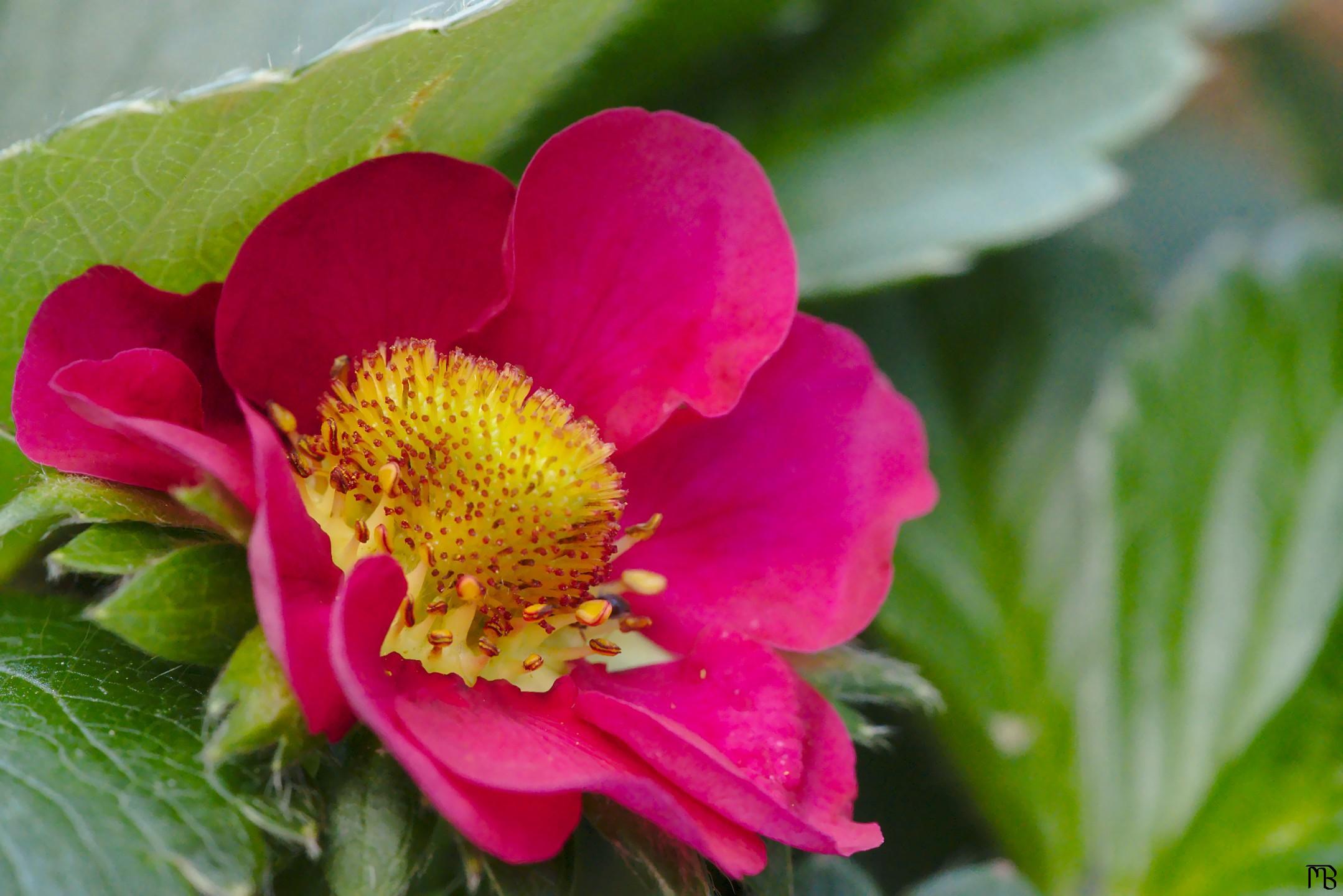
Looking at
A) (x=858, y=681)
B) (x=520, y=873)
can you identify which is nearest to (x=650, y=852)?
(x=520, y=873)

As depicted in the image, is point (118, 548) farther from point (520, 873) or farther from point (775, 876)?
point (775, 876)

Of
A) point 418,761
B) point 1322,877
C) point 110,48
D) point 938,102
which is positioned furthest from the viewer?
point 938,102

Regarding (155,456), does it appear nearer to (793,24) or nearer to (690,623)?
(690,623)

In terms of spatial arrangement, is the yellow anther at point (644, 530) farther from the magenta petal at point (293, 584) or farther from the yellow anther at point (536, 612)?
the magenta petal at point (293, 584)

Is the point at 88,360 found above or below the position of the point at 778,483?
above

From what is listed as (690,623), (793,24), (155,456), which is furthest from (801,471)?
(793,24)

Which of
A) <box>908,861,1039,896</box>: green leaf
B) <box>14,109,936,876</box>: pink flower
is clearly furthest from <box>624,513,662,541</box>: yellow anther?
<box>908,861,1039,896</box>: green leaf

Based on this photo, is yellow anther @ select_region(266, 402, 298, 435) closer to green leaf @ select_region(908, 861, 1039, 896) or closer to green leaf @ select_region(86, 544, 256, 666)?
green leaf @ select_region(86, 544, 256, 666)
